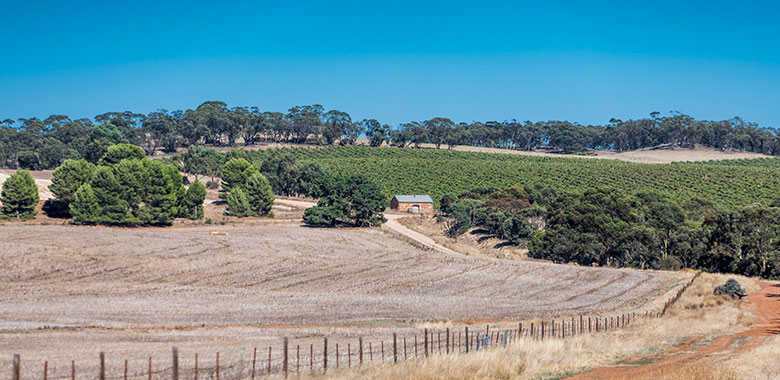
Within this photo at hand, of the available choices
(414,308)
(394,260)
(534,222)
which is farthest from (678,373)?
(534,222)

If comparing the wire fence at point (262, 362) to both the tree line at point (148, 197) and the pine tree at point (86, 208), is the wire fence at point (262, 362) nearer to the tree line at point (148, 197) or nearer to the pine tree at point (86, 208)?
the tree line at point (148, 197)

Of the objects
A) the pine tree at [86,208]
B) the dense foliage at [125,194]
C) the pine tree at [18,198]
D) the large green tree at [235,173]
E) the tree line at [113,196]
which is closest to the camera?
the pine tree at [86,208]

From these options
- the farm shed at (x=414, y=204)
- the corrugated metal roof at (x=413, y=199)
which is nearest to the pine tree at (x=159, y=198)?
the farm shed at (x=414, y=204)

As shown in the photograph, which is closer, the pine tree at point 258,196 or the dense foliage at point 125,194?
the dense foliage at point 125,194

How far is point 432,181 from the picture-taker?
153m

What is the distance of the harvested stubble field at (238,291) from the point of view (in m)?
29.1

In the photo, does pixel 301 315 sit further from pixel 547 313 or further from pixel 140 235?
pixel 140 235

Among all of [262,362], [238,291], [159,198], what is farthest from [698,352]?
[159,198]

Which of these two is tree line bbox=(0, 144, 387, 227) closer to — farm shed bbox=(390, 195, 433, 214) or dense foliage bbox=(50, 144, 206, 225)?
dense foliage bbox=(50, 144, 206, 225)

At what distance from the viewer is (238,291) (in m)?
47.0

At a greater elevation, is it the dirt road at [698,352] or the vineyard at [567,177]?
the vineyard at [567,177]

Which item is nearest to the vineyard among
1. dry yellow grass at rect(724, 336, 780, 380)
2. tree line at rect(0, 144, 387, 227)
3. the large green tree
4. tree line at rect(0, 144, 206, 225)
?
the large green tree

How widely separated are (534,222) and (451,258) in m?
31.7

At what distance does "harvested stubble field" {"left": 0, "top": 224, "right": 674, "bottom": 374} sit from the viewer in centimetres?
2912
